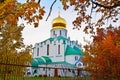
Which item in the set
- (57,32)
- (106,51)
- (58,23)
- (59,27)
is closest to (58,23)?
(58,23)

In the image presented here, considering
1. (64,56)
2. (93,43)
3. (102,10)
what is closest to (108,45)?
(93,43)

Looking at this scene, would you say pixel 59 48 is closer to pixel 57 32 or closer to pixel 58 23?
pixel 57 32

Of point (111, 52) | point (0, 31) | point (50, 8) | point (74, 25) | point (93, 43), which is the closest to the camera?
point (50, 8)

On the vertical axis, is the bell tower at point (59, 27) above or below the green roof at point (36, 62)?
above

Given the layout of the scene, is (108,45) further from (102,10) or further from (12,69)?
(12,69)

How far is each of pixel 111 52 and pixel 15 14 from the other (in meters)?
22.2

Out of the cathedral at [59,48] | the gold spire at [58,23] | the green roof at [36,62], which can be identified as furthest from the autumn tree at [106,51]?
the gold spire at [58,23]

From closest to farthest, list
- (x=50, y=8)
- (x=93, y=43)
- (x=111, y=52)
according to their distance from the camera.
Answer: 1. (x=50, y=8)
2. (x=111, y=52)
3. (x=93, y=43)

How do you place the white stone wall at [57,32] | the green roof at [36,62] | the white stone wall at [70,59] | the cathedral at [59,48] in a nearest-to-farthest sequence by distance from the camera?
1. the green roof at [36,62]
2. the white stone wall at [70,59]
3. the cathedral at [59,48]
4. the white stone wall at [57,32]

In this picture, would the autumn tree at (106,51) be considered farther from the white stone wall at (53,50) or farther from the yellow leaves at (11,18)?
the white stone wall at (53,50)

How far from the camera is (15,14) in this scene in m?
11.6

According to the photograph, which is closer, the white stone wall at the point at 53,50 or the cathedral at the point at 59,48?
the cathedral at the point at 59,48

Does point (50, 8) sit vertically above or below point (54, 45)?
below

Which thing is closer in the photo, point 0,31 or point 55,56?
point 0,31
